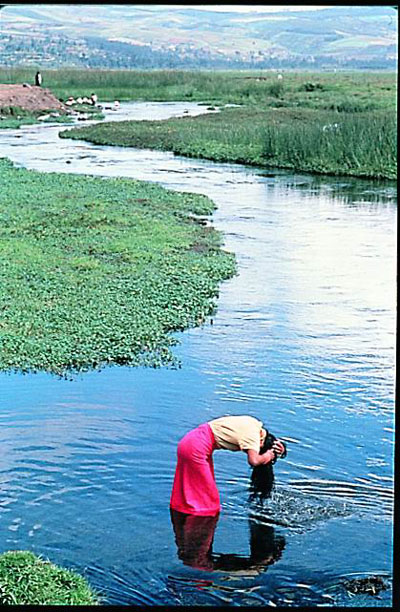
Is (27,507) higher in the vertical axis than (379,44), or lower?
lower

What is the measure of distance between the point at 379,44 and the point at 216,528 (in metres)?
8.54

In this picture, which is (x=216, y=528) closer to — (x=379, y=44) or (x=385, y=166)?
(x=379, y=44)

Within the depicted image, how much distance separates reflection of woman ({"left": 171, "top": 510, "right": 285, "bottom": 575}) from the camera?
422 cm

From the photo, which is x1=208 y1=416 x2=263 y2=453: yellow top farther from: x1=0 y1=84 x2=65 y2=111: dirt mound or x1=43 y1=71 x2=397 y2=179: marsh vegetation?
x1=0 y1=84 x2=65 y2=111: dirt mound

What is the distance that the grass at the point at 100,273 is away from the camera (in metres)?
7.20

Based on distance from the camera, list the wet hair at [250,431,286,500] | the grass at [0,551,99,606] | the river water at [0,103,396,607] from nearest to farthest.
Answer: the grass at [0,551,99,606] → the river water at [0,103,396,607] → the wet hair at [250,431,286,500]

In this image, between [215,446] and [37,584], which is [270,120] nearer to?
[215,446]

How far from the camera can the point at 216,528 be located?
14.9ft

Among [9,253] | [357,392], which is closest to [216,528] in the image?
[357,392]

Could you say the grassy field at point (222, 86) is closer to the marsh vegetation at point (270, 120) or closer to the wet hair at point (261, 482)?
the marsh vegetation at point (270, 120)

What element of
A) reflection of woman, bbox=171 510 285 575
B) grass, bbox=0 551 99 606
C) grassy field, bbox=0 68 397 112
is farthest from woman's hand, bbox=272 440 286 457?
grassy field, bbox=0 68 397 112

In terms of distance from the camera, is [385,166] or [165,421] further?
[385,166]

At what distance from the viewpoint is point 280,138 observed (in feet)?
63.9

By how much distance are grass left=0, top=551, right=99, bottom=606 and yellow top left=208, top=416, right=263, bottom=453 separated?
35.1 inches
